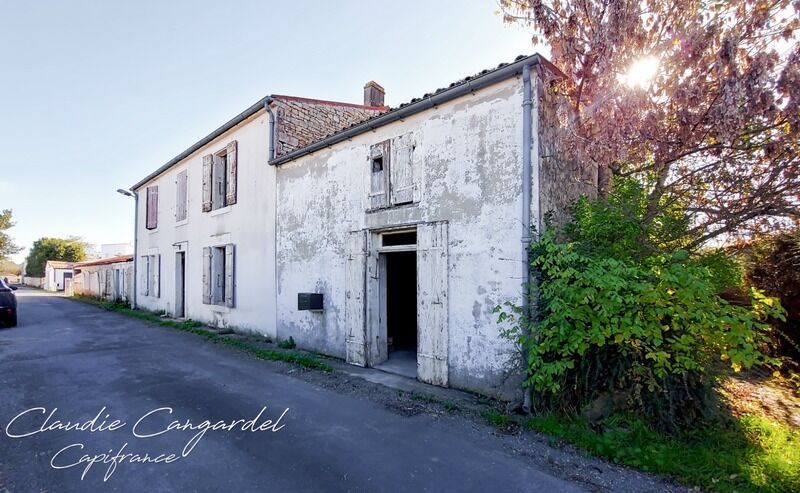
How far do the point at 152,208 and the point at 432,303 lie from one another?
13633 millimetres

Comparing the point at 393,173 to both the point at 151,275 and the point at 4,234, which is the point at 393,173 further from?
the point at 4,234

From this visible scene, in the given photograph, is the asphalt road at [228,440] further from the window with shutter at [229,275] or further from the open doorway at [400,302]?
the window with shutter at [229,275]

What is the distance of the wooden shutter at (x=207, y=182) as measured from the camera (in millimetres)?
11438

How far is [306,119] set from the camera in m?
9.76

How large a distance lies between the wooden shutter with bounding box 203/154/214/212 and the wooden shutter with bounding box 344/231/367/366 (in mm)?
6302

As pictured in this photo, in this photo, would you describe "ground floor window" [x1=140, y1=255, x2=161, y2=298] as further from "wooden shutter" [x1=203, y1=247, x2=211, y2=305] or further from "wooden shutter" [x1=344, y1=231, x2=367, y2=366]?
"wooden shutter" [x1=344, y1=231, x2=367, y2=366]

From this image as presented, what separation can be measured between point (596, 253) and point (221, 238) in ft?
30.5

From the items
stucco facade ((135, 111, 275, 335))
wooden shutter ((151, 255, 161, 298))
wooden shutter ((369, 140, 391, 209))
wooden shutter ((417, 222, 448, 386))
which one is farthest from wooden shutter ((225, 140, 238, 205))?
wooden shutter ((417, 222, 448, 386))

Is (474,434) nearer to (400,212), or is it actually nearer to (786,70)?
(400,212)

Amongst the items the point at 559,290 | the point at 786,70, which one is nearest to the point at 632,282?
the point at 559,290

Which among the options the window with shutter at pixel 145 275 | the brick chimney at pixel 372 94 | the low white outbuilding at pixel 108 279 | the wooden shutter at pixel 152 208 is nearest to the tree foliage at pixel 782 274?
the brick chimney at pixel 372 94

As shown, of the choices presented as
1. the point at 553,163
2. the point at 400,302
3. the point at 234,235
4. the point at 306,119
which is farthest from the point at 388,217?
the point at 234,235

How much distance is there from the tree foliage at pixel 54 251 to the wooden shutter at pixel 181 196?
143 feet

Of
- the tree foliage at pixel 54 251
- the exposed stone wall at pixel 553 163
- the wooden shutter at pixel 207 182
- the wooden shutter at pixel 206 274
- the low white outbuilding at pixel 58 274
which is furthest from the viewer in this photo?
the tree foliage at pixel 54 251
